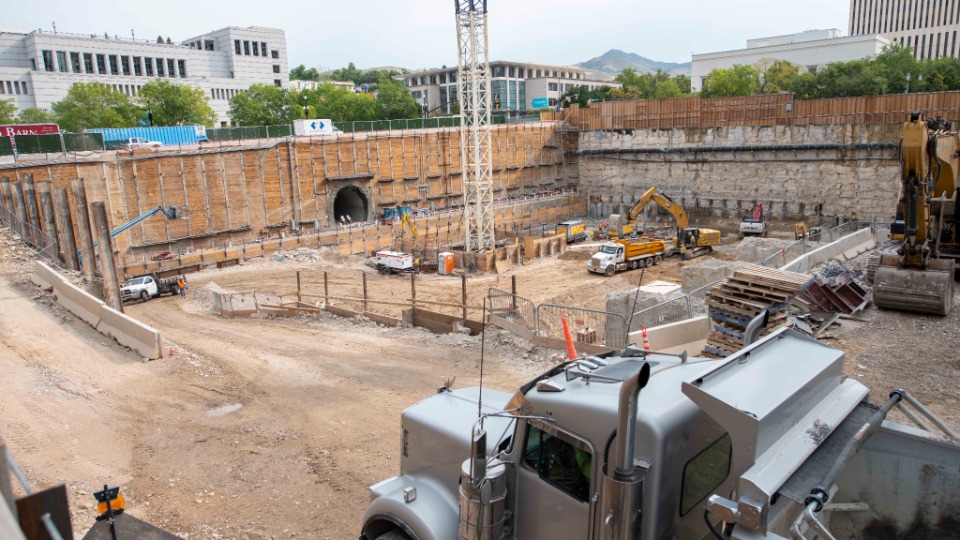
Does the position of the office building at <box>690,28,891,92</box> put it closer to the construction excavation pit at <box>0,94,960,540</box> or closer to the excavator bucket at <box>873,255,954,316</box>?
the construction excavation pit at <box>0,94,960,540</box>

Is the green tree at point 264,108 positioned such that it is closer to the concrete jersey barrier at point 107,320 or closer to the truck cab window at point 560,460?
the concrete jersey barrier at point 107,320

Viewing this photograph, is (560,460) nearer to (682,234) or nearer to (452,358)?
(452,358)

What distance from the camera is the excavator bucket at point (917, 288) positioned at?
54.4 ft

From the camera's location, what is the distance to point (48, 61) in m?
76.4

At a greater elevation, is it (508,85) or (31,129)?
(508,85)

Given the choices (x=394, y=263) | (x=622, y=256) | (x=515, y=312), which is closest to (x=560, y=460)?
(x=515, y=312)

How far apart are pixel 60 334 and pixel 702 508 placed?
18.0 meters

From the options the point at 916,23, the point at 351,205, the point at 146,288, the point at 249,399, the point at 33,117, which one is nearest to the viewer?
the point at 249,399

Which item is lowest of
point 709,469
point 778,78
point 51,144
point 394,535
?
point 394,535

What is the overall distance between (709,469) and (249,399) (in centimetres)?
1215

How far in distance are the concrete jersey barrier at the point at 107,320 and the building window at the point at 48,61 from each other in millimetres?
70695

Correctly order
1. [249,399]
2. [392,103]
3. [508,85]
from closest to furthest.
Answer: [249,399]
[392,103]
[508,85]

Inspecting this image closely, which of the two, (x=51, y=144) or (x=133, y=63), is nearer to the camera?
(x=51, y=144)

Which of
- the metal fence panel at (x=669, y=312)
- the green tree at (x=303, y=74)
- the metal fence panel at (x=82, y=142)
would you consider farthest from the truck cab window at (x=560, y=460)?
the green tree at (x=303, y=74)
